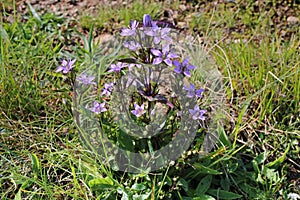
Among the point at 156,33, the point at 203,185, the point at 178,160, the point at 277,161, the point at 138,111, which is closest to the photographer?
the point at 156,33

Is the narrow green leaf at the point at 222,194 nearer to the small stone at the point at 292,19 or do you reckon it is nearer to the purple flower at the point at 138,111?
the purple flower at the point at 138,111

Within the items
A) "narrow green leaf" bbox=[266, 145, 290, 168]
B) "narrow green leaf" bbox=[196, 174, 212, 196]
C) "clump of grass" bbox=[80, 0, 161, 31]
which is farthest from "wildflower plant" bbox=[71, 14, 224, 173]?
"clump of grass" bbox=[80, 0, 161, 31]

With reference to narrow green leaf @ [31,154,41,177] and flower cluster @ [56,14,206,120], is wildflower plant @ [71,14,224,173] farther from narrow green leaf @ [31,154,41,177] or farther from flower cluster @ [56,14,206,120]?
narrow green leaf @ [31,154,41,177]

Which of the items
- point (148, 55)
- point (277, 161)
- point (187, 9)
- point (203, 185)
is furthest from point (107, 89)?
point (187, 9)

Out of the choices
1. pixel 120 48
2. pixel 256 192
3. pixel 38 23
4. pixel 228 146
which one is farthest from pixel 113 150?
pixel 38 23

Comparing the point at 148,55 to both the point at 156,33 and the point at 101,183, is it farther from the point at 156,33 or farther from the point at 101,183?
the point at 101,183

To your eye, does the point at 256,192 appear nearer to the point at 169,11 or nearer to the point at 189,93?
→ the point at 189,93

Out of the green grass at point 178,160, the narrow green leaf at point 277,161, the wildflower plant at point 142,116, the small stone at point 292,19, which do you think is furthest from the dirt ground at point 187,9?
the wildflower plant at point 142,116
